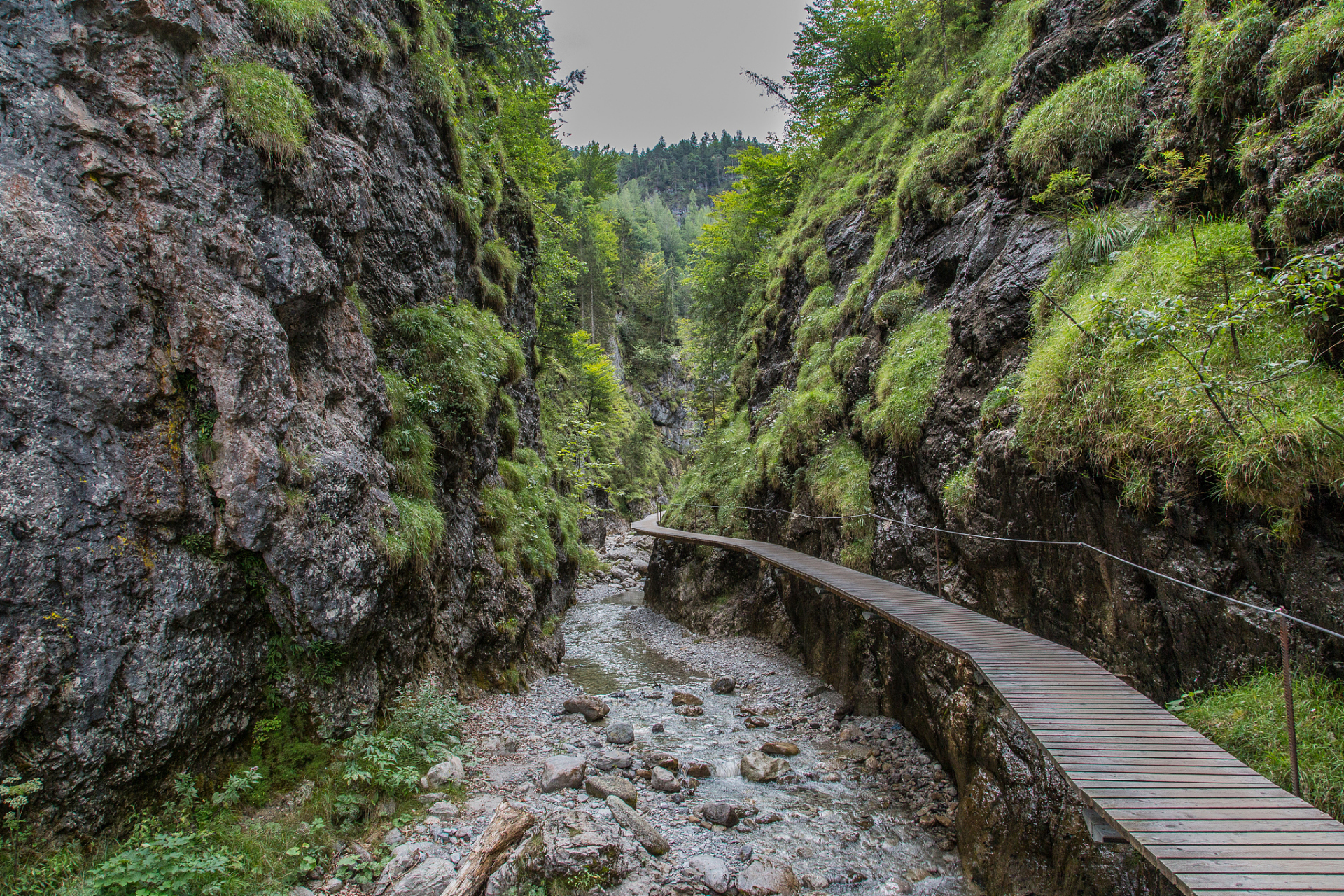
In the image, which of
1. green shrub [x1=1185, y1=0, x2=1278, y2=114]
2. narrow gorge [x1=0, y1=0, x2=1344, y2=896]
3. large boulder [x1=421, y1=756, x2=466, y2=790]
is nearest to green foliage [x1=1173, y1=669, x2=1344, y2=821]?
narrow gorge [x1=0, y1=0, x2=1344, y2=896]

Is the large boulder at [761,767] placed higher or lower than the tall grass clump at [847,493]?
lower

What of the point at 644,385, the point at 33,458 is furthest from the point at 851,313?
the point at 644,385

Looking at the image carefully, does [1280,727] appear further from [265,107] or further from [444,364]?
[265,107]

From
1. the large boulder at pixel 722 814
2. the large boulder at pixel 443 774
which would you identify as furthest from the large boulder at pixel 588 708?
the large boulder at pixel 722 814

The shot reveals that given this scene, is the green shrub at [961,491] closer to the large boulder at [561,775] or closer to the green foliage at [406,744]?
the large boulder at [561,775]

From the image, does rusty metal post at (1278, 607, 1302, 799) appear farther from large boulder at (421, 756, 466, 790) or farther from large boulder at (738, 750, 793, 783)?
large boulder at (421, 756, 466, 790)

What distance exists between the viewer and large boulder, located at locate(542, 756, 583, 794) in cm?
634

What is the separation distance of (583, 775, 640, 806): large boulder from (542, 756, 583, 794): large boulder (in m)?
0.12

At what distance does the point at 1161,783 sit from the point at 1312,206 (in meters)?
4.34

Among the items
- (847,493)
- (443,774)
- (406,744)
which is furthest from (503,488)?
A: (847,493)

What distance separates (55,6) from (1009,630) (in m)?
11.3

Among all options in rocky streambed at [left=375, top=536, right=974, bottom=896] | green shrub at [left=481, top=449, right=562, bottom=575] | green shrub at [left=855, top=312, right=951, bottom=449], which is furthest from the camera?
green shrub at [left=481, top=449, right=562, bottom=575]

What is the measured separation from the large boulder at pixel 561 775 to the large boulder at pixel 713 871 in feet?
5.37

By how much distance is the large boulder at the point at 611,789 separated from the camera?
246 inches
